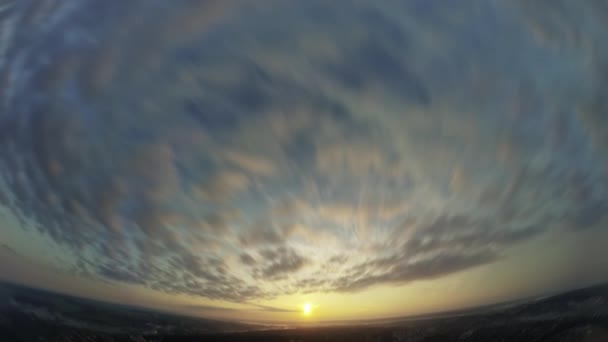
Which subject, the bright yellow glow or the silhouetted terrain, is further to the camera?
the silhouetted terrain

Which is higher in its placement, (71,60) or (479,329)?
(71,60)

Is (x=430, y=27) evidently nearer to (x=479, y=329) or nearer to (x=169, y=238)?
(x=169, y=238)

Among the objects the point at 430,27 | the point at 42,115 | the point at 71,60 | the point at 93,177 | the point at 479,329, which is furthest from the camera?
the point at 479,329

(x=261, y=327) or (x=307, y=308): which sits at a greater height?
(x=307, y=308)

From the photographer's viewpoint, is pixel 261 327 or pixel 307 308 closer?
pixel 307 308

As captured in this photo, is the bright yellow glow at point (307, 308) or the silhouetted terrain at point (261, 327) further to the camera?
the silhouetted terrain at point (261, 327)

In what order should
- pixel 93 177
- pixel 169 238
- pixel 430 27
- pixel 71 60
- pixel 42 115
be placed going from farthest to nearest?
pixel 169 238 → pixel 93 177 → pixel 42 115 → pixel 71 60 → pixel 430 27


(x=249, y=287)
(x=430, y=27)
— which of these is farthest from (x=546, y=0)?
(x=249, y=287)

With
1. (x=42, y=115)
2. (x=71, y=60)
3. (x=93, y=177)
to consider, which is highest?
(x=71, y=60)
